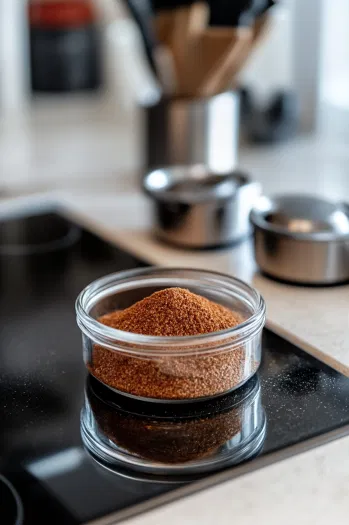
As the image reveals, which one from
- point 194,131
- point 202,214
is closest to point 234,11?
point 194,131

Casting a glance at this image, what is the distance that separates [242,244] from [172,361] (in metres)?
0.46

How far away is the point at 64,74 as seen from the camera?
81.6 inches

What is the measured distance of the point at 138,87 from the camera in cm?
212

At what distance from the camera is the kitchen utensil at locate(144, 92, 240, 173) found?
1.32 metres

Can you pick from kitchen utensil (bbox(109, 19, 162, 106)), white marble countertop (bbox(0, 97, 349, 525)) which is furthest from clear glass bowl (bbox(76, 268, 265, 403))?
kitchen utensil (bbox(109, 19, 162, 106))

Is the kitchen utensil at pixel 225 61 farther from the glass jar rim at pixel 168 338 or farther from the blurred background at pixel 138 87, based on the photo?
the glass jar rim at pixel 168 338

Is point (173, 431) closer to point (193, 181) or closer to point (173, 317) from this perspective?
point (173, 317)

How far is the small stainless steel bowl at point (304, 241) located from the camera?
983mm

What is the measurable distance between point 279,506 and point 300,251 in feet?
1.39

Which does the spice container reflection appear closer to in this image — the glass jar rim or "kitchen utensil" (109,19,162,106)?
the glass jar rim

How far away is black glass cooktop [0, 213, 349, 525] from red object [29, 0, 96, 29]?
1215 mm

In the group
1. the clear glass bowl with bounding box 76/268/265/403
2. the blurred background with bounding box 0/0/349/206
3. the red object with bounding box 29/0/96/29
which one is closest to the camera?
the clear glass bowl with bounding box 76/268/265/403

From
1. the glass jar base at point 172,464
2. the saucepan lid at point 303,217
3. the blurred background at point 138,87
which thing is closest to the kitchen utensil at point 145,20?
the blurred background at point 138,87

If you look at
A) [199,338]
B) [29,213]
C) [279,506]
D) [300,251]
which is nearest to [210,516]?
[279,506]
